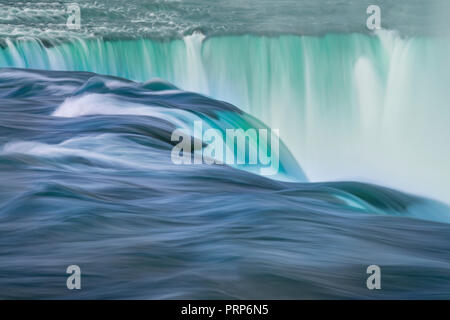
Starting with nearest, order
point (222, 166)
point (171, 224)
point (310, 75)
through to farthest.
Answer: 1. point (171, 224)
2. point (222, 166)
3. point (310, 75)

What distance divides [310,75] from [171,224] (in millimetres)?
3230

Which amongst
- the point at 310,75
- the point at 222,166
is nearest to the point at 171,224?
the point at 222,166

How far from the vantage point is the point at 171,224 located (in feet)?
11.4

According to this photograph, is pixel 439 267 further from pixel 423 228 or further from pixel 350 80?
pixel 350 80

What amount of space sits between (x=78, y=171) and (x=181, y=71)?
2.40 m

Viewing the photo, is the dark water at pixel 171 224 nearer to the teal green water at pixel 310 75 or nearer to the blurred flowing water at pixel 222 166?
the blurred flowing water at pixel 222 166

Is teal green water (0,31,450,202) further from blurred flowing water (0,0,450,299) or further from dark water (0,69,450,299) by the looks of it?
dark water (0,69,450,299)

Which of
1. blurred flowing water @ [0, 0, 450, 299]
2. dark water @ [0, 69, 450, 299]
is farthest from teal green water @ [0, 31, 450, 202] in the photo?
dark water @ [0, 69, 450, 299]

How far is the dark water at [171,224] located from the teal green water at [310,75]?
1176 millimetres

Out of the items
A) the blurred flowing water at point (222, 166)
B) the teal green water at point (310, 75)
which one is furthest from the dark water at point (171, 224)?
the teal green water at point (310, 75)

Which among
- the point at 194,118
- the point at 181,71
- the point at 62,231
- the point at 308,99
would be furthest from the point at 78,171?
the point at 308,99

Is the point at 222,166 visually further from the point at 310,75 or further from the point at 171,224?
the point at 310,75

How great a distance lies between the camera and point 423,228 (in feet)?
12.2
